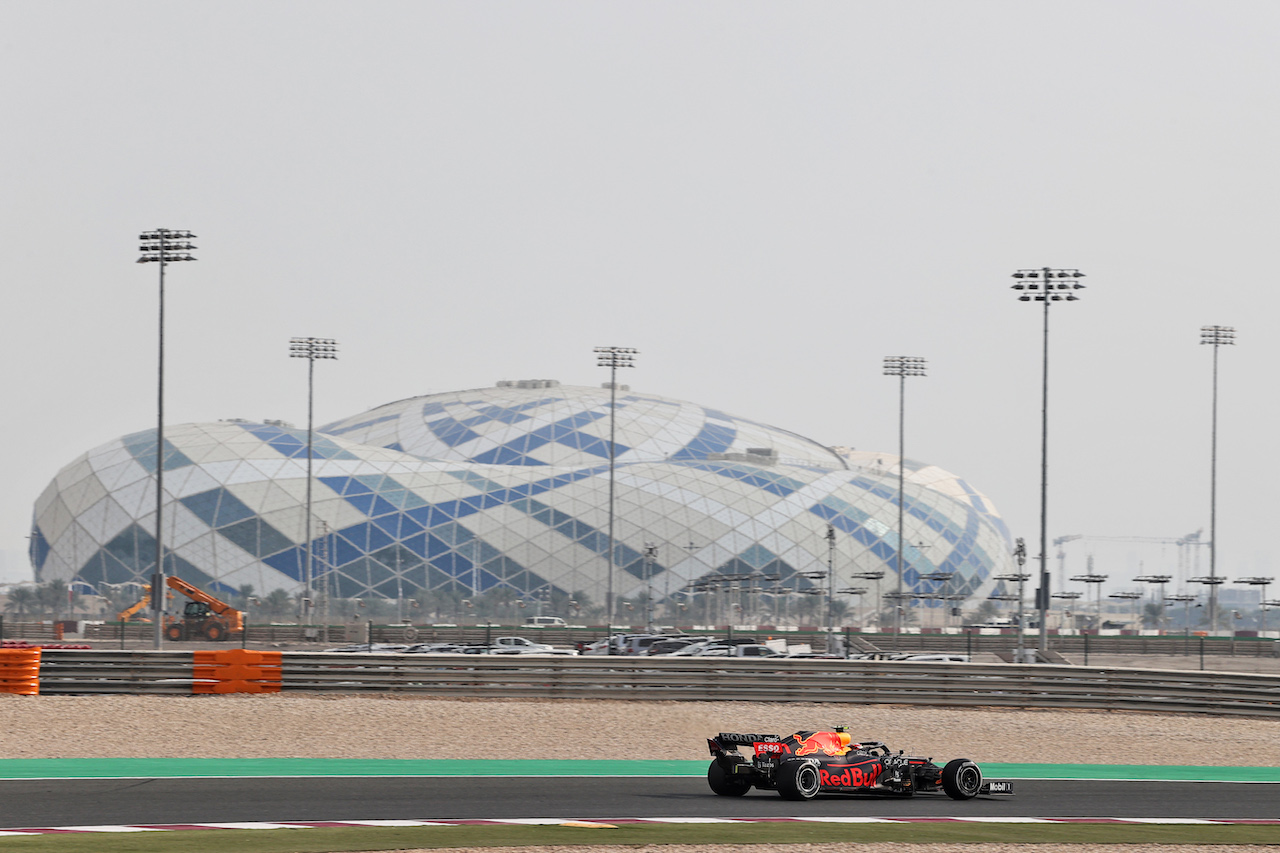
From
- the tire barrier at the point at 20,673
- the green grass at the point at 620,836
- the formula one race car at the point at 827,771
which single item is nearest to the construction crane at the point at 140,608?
the tire barrier at the point at 20,673

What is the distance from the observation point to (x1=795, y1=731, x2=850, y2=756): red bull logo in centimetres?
1549

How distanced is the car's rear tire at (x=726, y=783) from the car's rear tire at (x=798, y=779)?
1.47 feet

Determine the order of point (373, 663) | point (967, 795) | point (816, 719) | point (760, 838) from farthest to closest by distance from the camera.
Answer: point (373, 663)
point (816, 719)
point (967, 795)
point (760, 838)

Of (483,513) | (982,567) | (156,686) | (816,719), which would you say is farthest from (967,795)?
(982,567)

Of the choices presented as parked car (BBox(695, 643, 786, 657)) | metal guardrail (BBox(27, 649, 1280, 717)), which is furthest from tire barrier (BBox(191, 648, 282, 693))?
parked car (BBox(695, 643, 786, 657))

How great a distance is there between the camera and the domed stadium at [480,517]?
95938 millimetres

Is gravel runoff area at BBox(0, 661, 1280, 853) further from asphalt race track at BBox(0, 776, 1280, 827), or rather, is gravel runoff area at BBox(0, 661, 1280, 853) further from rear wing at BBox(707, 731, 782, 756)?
rear wing at BBox(707, 731, 782, 756)

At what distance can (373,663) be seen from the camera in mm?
26719

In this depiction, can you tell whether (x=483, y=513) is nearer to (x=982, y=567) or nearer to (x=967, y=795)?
(x=982, y=567)

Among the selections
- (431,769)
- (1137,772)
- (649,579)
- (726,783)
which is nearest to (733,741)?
(726,783)

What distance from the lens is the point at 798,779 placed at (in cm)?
1533

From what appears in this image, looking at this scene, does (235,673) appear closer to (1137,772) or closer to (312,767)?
(312,767)

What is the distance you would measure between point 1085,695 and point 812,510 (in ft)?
269

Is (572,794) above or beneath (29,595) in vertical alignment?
above
